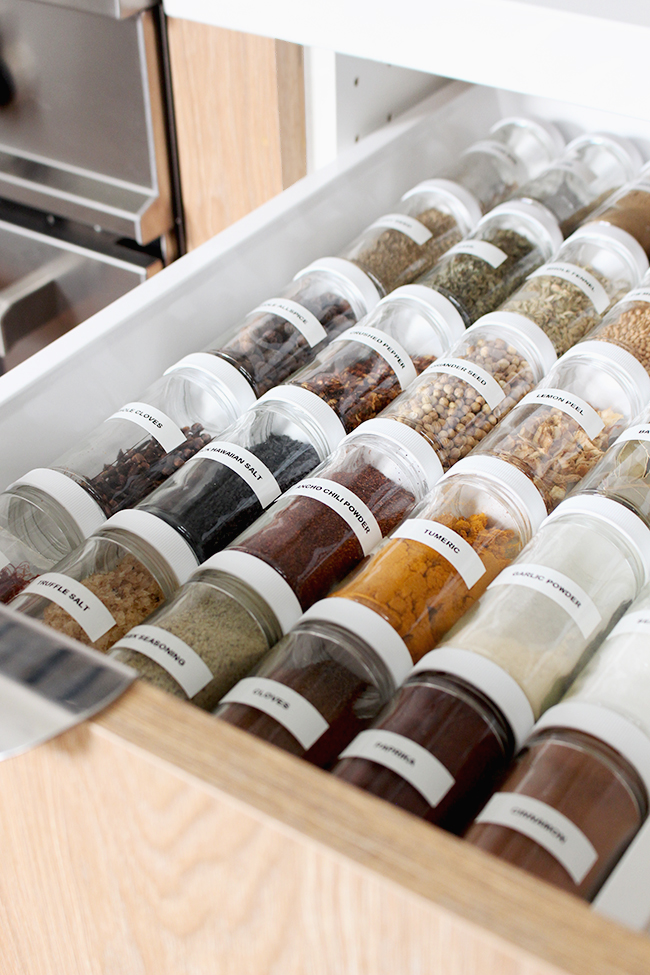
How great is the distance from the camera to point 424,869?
330 millimetres

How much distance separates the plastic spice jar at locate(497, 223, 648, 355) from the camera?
2.47 ft

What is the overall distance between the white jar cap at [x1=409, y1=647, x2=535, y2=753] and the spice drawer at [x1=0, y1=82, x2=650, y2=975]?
0.13m

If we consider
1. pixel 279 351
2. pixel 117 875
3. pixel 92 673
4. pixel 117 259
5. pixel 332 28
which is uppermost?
pixel 332 28

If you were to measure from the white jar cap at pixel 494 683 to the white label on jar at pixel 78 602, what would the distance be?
7.9 inches

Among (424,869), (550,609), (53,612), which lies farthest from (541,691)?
(53,612)

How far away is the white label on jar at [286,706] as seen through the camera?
469 millimetres

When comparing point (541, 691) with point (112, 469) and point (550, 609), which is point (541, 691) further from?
point (112, 469)

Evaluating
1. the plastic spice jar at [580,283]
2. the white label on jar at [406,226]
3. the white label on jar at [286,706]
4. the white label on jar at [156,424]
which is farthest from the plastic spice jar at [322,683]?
the white label on jar at [406,226]

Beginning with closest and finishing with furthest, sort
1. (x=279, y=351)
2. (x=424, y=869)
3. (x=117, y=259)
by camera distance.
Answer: (x=424, y=869) → (x=279, y=351) → (x=117, y=259)

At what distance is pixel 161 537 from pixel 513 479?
233 millimetres

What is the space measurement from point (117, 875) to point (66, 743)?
0.26ft

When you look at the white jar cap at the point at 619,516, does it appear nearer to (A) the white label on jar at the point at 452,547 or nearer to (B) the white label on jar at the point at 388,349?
(A) the white label on jar at the point at 452,547

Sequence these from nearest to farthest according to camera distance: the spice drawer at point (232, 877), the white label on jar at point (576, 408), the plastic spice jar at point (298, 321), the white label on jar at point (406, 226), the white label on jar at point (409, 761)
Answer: the spice drawer at point (232, 877)
the white label on jar at point (409, 761)
the white label on jar at point (576, 408)
the plastic spice jar at point (298, 321)
the white label on jar at point (406, 226)

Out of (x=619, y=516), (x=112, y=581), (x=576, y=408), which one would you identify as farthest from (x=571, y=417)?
(x=112, y=581)
